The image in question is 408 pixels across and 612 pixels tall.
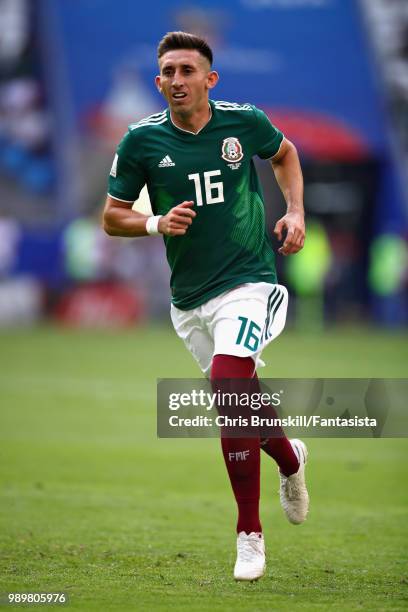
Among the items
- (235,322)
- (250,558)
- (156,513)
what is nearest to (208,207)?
(235,322)

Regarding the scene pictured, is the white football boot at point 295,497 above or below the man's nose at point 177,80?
below

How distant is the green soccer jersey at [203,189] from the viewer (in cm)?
650

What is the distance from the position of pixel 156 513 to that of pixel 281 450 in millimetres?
1860

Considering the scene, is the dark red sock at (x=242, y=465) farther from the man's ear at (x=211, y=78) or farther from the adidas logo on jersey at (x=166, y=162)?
the man's ear at (x=211, y=78)

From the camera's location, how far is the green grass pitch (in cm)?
598

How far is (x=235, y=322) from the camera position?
639cm

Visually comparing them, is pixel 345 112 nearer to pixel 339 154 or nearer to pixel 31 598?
pixel 339 154

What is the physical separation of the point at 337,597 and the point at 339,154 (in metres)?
24.4

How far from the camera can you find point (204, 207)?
21.3 feet

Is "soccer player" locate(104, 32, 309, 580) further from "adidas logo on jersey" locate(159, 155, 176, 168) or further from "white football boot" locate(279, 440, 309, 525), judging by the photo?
"white football boot" locate(279, 440, 309, 525)

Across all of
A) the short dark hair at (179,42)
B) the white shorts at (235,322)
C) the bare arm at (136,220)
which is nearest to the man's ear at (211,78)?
the short dark hair at (179,42)

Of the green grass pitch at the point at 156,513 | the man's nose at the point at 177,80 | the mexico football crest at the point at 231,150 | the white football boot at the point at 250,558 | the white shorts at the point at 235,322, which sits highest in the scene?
the man's nose at the point at 177,80

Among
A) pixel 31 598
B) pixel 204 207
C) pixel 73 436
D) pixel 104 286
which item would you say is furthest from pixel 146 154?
pixel 104 286

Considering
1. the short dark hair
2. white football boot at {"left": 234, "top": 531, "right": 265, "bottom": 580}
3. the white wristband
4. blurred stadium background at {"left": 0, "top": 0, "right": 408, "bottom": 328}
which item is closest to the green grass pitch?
white football boot at {"left": 234, "top": 531, "right": 265, "bottom": 580}
